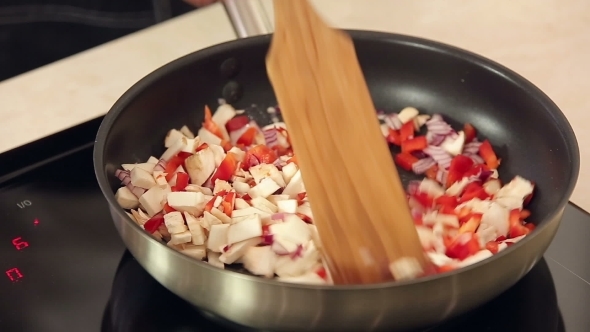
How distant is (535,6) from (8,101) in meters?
1.02

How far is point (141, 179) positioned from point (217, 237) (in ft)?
0.48

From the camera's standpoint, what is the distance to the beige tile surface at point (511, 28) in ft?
3.99

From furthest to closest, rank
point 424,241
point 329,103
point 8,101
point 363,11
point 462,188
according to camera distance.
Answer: point 363,11 → point 8,101 → point 462,188 → point 424,241 → point 329,103

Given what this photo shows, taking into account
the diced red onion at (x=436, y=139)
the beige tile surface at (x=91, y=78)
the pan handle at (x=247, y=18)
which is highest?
the pan handle at (x=247, y=18)

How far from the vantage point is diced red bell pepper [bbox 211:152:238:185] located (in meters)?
1.02

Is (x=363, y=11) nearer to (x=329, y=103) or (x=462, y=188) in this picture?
(x=462, y=188)

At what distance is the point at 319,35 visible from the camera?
784 mm

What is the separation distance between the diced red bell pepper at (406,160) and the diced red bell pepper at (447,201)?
10 cm

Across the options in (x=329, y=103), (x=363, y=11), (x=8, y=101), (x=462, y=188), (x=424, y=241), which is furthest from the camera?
(x=363, y=11)

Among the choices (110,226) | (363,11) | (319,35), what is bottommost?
(110,226)

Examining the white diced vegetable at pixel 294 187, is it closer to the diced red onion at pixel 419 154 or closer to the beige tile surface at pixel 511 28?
the diced red onion at pixel 419 154

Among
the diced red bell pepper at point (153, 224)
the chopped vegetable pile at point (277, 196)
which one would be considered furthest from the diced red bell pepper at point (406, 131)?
the diced red bell pepper at point (153, 224)

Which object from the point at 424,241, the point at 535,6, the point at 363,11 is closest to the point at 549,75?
the point at 535,6

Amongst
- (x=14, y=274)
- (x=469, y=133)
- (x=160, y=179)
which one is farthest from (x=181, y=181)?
(x=469, y=133)
